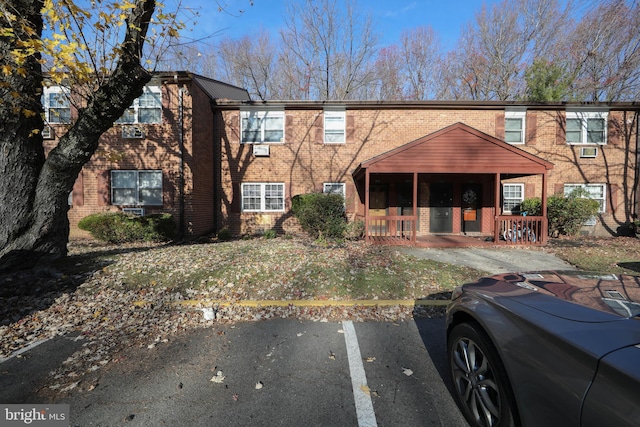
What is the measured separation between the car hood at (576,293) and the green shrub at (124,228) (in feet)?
33.2

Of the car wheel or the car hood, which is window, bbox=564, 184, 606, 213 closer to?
the car hood

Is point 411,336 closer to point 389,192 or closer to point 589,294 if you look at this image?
point 589,294

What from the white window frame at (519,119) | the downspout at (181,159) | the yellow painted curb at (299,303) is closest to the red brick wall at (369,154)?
the white window frame at (519,119)

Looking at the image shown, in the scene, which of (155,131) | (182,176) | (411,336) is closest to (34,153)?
(182,176)

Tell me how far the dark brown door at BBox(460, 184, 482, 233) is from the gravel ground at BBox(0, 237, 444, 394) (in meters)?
9.19

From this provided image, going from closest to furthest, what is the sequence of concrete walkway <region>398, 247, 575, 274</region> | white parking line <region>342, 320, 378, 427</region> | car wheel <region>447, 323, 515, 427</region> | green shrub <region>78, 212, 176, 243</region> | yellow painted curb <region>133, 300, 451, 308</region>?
1. car wheel <region>447, 323, 515, 427</region>
2. white parking line <region>342, 320, 378, 427</region>
3. yellow painted curb <region>133, 300, 451, 308</region>
4. concrete walkway <region>398, 247, 575, 274</region>
5. green shrub <region>78, 212, 176, 243</region>

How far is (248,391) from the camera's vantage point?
8.18 ft

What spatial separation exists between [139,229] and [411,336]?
31.2ft

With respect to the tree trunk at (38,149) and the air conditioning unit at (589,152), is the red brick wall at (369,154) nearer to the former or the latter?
the air conditioning unit at (589,152)

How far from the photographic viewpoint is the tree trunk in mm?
4727

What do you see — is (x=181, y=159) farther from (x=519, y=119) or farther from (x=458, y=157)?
(x=519, y=119)

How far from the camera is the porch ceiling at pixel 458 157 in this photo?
9141mm

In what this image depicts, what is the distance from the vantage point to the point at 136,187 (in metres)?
11.1

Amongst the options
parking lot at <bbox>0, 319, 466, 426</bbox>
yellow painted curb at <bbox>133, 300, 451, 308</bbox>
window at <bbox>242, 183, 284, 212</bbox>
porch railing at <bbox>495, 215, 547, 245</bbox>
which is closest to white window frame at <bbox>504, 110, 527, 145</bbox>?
porch railing at <bbox>495, 215, 547, 245</bbox>
